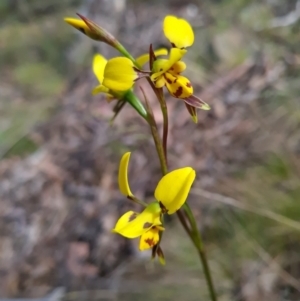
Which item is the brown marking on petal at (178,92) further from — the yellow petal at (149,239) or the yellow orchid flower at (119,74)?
the yellow petal at (149,239)

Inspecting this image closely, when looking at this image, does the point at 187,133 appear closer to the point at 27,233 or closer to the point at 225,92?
the point at 225,92

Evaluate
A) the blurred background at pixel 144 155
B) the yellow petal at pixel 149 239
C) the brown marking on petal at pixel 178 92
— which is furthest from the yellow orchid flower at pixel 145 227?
the blurred background at pixel 144 155

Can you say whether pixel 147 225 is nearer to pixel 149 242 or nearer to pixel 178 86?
pixel 149 242

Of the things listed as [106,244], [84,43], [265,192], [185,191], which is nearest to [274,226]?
[265,192]

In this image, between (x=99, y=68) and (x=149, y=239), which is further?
(x=99, y=68)

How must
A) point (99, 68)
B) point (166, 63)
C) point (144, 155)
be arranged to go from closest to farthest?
point (166, 63) < point (99, 68) < point (144, 155)

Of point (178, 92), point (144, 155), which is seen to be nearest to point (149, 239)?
point (178, 92)
